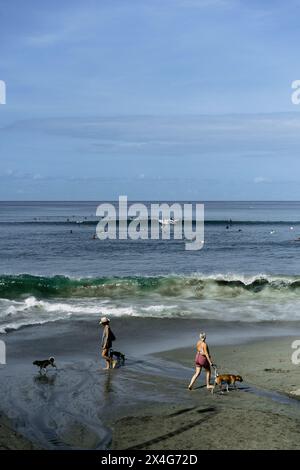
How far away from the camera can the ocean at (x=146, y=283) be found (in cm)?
2898

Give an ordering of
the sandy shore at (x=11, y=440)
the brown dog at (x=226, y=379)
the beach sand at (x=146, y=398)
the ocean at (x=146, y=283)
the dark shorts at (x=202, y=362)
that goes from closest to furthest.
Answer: the sandy shore at (x=11, y=440)
the beach sand at (x=146, y=398)
the brown dog at (x=226, y=379)
the dark shorts at (x=202, y=362)
the ocean at (x=146, y=283)

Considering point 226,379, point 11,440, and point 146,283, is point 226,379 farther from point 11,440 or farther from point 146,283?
point 146,283

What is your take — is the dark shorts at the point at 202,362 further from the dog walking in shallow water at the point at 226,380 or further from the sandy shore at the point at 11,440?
the sandy shore at the point at 11,440

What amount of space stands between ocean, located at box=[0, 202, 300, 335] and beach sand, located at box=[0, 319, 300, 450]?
189 inches

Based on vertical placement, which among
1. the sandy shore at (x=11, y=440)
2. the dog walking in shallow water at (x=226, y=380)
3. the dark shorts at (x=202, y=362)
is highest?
the dark shorts at (x=202, y=362)

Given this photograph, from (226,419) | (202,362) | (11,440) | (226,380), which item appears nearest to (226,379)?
(226,380)

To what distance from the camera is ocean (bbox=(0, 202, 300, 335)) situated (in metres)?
29.0

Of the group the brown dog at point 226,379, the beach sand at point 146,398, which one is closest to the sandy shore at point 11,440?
→ the beach sand at point 146,398

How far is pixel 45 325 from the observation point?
25.6m

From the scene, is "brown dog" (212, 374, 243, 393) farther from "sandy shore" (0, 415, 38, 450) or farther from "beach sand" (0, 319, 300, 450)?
"sandy shore" (0, 415, 38, 450)

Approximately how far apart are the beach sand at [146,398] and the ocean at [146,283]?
481 cm

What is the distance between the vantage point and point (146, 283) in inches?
1521
